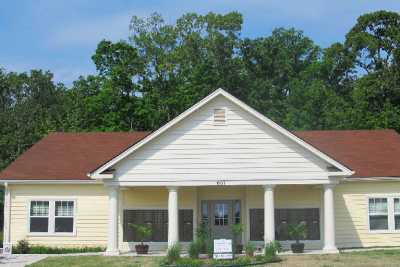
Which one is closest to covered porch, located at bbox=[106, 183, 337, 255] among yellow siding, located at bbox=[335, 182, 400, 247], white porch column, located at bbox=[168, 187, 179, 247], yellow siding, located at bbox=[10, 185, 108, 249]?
yellow siding, located at bbox=[335, 182, 400, 247]

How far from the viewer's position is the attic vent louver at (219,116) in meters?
24.6

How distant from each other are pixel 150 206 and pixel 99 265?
6556 mm

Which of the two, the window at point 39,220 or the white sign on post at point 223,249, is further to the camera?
the window at point 39,220

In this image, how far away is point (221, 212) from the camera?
1076 inches

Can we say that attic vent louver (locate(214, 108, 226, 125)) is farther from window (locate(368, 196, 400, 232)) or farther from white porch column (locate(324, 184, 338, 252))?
window (locate(368, 196, 400, 232))

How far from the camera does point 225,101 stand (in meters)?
24.6

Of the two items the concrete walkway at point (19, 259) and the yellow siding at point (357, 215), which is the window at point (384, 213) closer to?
the yellow siding at point (357, 215)

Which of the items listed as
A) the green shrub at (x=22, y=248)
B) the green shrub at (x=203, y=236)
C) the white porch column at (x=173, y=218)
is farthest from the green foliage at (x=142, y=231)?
the green shrub at (x=22, y=248)

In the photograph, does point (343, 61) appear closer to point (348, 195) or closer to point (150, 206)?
point (348, 195)

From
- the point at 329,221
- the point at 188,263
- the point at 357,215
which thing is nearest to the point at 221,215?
the point at 329,221

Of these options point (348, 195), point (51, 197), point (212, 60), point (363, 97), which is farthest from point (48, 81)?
point (348, 195)

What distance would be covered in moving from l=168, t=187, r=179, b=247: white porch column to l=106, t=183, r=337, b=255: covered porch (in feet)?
7.31

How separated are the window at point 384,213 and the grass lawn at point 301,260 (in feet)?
10.5

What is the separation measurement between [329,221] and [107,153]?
11147 mm
